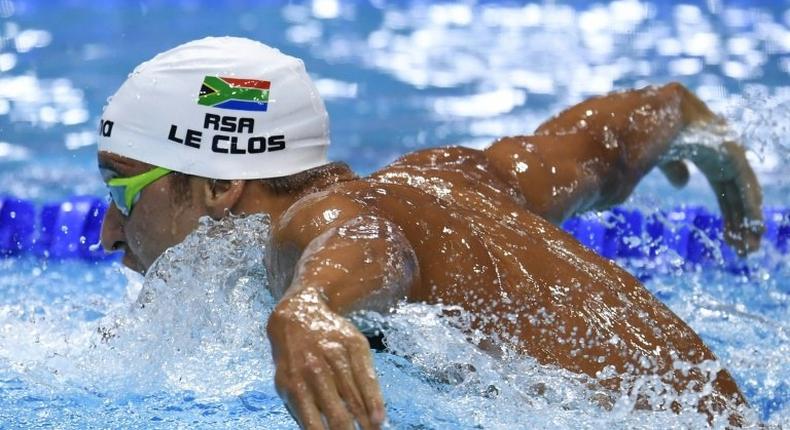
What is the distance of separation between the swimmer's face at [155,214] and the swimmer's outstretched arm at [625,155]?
29.0 inches

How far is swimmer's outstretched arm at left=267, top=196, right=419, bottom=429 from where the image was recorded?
1314 mm

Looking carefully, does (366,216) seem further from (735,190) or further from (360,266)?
(735,190)

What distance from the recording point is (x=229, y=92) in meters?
2.11

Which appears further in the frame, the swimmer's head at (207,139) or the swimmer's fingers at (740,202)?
the swimmer's fingers at (740,202)

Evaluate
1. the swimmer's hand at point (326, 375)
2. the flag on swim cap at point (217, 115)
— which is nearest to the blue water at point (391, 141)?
the flag on swim cap at point (217, 115)

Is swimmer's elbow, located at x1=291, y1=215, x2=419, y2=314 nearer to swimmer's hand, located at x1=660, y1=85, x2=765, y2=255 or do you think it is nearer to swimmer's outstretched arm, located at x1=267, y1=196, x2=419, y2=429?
swimmer's outstretched arm, located at x1=267, y1=196, x2=419, y2=429

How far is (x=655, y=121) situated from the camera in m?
2.91

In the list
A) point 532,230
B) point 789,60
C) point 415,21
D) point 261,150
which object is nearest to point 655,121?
point 532,230

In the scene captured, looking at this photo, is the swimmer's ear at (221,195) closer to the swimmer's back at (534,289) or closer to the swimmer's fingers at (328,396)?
the swimmer's back at (534,289)

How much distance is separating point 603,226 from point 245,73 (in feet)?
6.62

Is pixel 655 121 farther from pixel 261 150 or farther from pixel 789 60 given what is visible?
pixel 789 60

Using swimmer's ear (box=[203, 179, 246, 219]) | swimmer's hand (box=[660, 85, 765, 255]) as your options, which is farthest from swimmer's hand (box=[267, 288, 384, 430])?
swimmer's hand (box=[660, 85, 765, 255])

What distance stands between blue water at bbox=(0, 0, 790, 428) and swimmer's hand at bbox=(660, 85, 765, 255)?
114mm

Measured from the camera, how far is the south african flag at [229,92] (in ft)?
6.90
